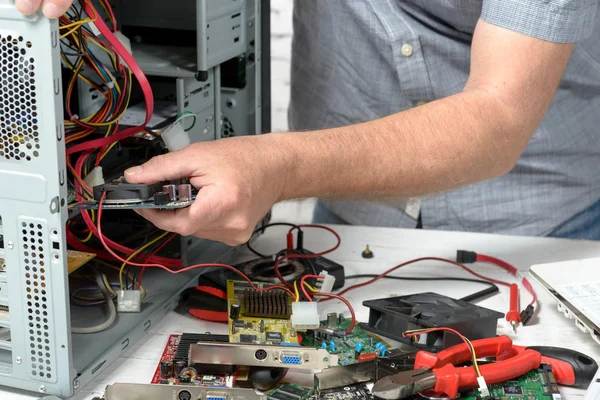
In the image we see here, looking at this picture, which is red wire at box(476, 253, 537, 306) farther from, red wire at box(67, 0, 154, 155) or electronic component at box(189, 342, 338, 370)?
red wire at box(67, 0, 154, 155)

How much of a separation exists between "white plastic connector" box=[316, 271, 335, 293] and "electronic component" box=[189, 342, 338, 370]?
294mm

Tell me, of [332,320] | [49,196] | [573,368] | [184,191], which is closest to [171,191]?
[184,191]

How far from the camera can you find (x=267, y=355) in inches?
43.1

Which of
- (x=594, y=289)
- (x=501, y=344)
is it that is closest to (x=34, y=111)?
(x=501, y=344)

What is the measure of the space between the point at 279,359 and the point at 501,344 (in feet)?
1.07

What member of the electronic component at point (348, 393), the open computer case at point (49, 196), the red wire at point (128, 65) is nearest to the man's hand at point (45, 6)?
the open computer case at point (49, 196)

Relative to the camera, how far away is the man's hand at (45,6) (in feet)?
3.03

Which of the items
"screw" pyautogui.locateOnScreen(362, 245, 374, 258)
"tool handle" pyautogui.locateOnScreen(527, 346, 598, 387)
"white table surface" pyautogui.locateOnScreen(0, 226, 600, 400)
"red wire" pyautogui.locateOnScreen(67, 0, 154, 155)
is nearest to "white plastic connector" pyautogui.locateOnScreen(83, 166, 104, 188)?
"red wire" pyautogui.locateOnScreen(67, 0, 154, 155)

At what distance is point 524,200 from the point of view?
186 cm

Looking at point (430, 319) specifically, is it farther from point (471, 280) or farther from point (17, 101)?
point (17, 101)

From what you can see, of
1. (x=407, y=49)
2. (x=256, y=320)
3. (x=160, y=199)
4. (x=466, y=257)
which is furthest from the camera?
(x=407, y=49)

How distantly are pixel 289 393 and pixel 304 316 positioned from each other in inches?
6.0

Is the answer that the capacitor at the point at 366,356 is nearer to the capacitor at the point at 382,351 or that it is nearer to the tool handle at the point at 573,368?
the capacitor at the point at 382,351

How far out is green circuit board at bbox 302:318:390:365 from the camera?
118 centimetres
